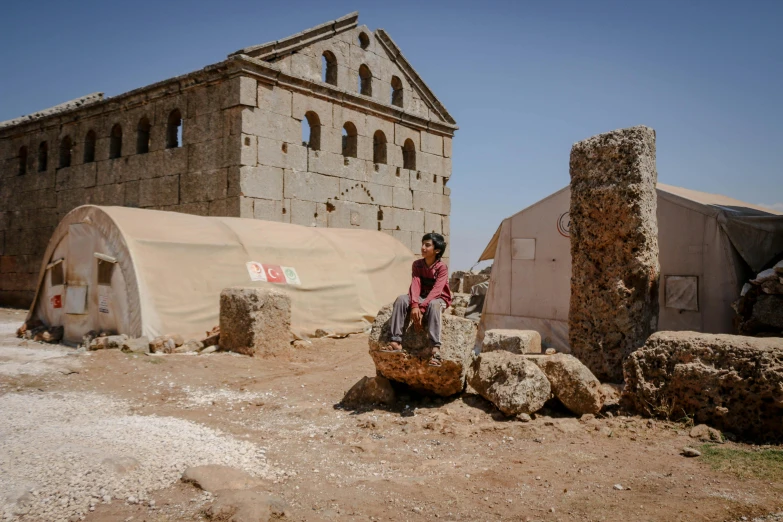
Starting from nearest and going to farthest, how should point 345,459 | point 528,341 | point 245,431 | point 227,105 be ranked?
1. point 345,459
2. point 245,431
3. point 528,341
4. point 227,105

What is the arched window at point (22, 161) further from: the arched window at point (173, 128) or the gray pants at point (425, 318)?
the gray pants at point (425, 318)

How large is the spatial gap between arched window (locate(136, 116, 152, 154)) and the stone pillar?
40.0 feet

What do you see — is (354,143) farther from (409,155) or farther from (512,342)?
(512,342)

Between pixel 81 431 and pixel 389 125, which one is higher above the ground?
pixel 389 125

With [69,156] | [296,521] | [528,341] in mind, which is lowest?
[296,521]

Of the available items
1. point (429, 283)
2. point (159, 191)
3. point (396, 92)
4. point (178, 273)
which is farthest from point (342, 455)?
point (396, 92)

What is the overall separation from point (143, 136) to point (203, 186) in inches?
125

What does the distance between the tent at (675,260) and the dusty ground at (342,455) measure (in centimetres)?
363

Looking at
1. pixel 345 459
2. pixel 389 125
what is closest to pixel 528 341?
pixel 345 459

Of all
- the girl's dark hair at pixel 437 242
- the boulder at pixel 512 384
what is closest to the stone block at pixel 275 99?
the girl's dark hair at pixel 437 242

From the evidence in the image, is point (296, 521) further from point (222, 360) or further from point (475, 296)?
point (475, 296)

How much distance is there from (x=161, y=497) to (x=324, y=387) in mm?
3307

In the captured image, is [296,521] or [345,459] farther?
[345,459]

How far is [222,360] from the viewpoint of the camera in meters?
7.87
